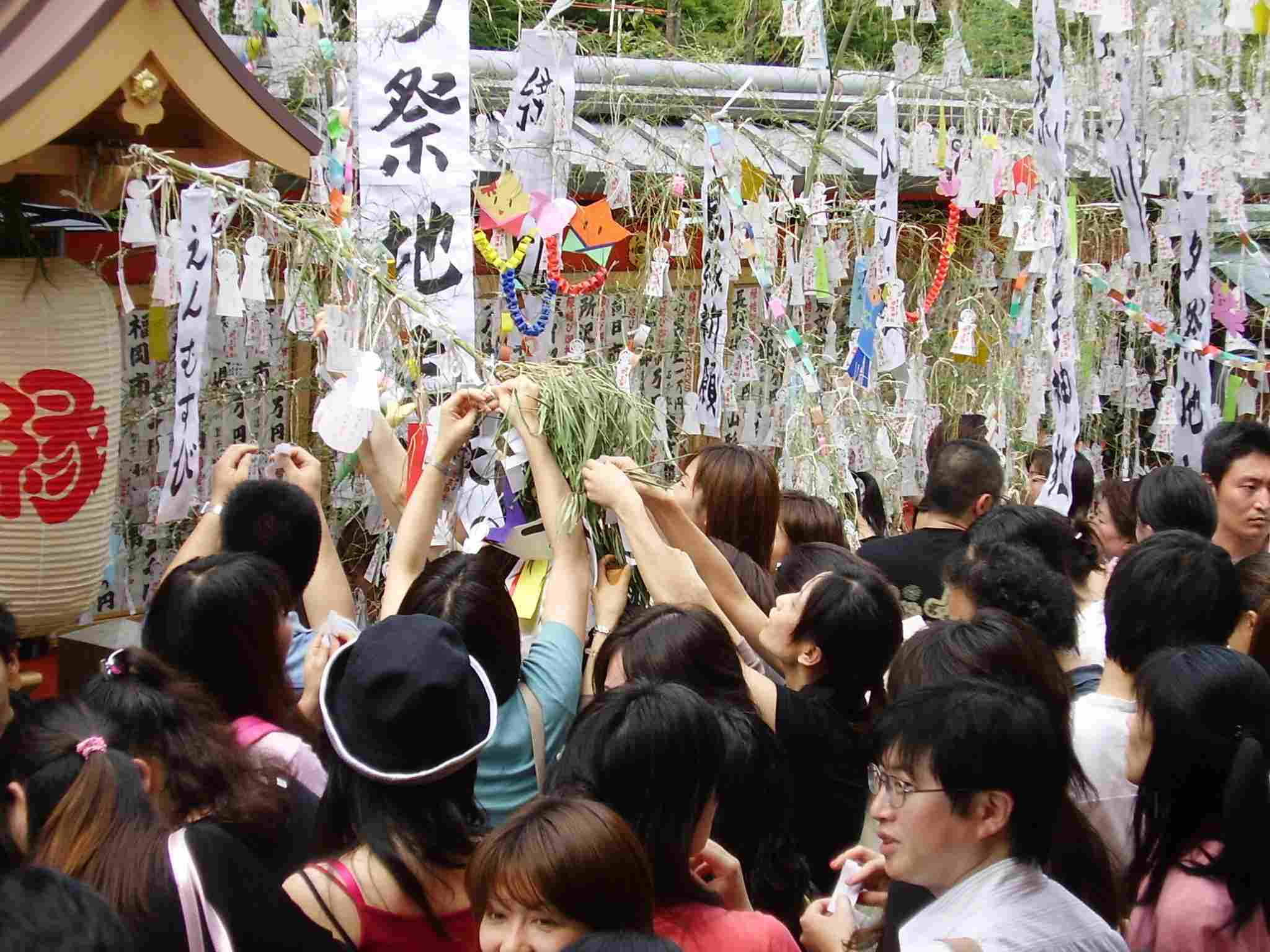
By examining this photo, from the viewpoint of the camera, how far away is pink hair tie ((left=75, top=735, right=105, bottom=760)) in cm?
209

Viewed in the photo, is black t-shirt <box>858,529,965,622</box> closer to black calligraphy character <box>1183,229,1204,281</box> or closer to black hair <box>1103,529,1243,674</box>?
black hair <box>1103,529,1243,674</box>

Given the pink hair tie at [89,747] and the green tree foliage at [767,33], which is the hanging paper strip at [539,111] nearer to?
the green tree foliage at [767,33]

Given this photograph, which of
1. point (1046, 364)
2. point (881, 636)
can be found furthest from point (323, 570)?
point (1046, 364)

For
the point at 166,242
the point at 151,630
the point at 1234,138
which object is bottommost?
the point at 151,630

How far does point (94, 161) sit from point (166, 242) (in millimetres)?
614

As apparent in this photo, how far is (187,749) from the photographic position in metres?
2.44

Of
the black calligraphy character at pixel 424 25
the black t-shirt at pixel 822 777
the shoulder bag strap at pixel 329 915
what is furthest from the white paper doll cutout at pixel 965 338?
the shoulder bag strap at pixel 329 915

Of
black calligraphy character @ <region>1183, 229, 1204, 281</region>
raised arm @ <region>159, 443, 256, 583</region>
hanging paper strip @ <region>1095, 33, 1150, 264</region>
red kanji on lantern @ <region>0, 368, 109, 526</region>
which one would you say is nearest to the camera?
red kanji on lantern @ <region>0, 368, 109, 526</region>

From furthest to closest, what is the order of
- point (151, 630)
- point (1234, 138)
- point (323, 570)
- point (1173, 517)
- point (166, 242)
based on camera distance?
point (1234, 138) → point (1173, 517) → point (166, 242) → point (323, 570) → point (151, 630)

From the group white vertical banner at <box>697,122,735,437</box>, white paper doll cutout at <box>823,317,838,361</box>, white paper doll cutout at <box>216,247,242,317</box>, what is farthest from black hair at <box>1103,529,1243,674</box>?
white paper doll cutout at <box>823,317,838,361</box>

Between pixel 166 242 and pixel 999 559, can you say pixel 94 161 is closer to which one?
pixel 166 242

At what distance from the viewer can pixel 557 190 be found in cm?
584

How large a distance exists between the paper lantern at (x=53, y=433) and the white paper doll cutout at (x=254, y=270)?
89cm

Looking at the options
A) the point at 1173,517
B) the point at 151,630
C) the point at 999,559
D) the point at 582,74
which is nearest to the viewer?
the point at 151,630
